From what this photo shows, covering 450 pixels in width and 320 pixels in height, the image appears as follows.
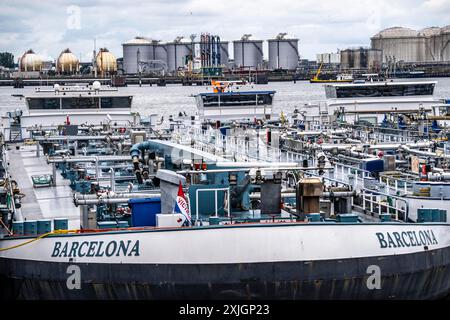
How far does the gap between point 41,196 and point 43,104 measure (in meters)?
25.0

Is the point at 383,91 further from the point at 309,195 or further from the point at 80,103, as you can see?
the point at 309,195

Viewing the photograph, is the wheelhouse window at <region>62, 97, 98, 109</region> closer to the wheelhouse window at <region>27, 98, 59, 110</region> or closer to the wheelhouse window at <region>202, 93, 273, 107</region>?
the wheelhouse window at <region>27, 98, 59, 110</region>

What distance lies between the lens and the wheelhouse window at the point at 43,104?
53.9 meters

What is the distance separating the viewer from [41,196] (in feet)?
97.7

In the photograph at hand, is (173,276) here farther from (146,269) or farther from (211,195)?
(211,195)

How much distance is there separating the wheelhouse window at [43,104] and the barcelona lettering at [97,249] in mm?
34482

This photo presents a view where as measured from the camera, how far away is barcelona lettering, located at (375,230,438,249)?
20141mm

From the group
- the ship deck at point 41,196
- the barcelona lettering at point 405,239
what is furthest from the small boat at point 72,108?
the barcelona lettering at point 405,239

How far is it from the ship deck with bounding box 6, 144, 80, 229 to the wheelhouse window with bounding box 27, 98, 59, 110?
456 inches

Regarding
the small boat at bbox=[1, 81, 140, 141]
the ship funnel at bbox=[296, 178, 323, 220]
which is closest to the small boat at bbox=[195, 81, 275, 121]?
the small boat at bbox=[1, 81, 140, 141]

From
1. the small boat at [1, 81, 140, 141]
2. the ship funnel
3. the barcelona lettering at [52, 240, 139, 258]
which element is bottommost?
the barcelona lettering at [52, 240, 139, 258]

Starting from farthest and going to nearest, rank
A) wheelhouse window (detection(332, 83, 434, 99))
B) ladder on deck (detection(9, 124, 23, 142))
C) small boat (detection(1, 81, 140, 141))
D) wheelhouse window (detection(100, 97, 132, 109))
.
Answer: wheelhouse window (detection(332, 83, 434, 99))
wheelhouse window (detection(100, 97, 132, 109))
ladder on deck (detection(9, 124, 23, 142))
small boat (detection(1, 81, 140, 141))
